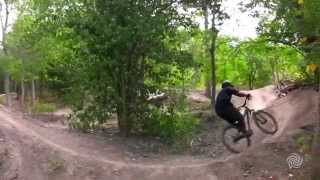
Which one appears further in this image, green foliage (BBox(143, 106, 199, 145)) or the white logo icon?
green foliage (BBox(143, 106, 199, 145))

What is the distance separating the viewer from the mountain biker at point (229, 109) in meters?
13.5

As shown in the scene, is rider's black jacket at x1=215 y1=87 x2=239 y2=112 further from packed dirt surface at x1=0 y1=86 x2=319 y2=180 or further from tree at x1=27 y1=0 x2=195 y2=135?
tree at x1=27 y1=0 x2=195 y2=135

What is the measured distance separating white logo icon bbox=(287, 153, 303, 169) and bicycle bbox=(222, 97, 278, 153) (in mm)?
1821

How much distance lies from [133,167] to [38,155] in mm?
2167

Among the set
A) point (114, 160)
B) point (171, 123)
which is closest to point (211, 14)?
point (171, 123)

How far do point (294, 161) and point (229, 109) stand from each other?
231 cm

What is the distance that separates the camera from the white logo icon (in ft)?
38.2

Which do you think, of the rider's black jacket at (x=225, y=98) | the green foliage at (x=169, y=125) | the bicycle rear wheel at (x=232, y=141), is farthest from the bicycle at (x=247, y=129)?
the green foliage at (x=169, y=125)

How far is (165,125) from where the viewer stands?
16891 mm

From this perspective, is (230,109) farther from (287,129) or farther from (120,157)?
(120,157)

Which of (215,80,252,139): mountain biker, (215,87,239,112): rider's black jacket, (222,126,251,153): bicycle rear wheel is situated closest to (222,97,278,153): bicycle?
(222,126,251,153): bicycle rear wheel

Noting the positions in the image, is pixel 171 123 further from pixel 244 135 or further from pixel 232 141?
pixel 244 135

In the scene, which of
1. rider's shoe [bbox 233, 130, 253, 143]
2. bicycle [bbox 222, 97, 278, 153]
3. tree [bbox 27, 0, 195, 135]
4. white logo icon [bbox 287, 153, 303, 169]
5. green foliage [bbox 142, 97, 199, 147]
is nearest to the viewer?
white logo icon [bbox 287, 153, 303, 169]

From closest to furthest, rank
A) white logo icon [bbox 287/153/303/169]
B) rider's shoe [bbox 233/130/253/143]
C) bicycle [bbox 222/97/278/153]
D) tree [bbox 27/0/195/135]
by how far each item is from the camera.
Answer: white logo icon [bbox 287/153/303/169] < rider's shoe [bbox 233/130/253/143] < bicycle [bbox 222/97/278/153] < tree [bbox 27/0/195/135]
